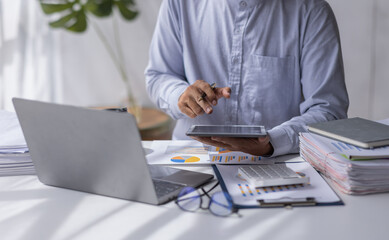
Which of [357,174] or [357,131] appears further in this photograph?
[357,131]

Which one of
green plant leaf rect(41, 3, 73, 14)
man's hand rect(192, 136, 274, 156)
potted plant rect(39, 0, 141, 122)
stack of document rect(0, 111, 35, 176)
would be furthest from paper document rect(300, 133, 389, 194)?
green plant leaf rect(41, 3, 73, 14)

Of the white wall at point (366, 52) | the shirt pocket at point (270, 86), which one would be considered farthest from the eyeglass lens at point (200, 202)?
the white wall at point (366, 52)

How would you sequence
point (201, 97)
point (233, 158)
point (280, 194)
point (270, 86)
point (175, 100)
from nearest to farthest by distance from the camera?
1. point (280, 194)
2. point (233, 158)
3. point (201, 97)
4. point (175, 100)
5. point (270, 86)

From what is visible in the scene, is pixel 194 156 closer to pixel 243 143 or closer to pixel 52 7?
pixel 243 143

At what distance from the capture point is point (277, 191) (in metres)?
1.05

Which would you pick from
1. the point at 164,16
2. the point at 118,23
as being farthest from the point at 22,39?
the point at 164,16

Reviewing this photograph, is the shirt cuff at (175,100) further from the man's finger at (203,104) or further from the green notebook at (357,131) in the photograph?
the green notebook at (357,131)

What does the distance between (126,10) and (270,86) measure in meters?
1.81

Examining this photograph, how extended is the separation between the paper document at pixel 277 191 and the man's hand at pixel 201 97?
32 centimetres

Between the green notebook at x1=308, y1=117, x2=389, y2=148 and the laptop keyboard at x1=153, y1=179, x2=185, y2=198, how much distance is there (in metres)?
0.42

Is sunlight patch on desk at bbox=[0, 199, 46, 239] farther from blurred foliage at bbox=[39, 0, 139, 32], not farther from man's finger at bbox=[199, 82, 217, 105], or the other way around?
blurred foliage at bbox=[39, 0, 139, 32]

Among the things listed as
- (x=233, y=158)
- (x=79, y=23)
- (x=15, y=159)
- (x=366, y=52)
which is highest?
(x=79, y=23)

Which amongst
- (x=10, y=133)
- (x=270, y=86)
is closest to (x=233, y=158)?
(x=270, y=86)

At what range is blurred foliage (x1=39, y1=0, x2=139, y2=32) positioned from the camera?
312 cm
